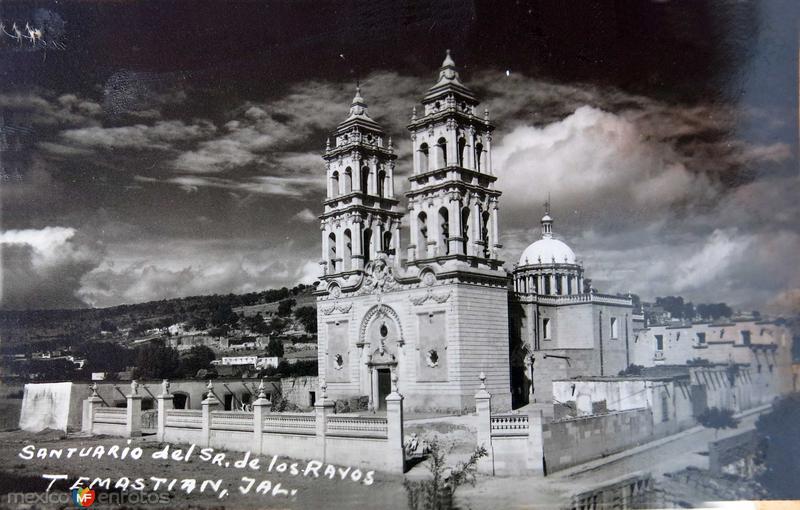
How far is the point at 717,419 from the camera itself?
48.5 feet

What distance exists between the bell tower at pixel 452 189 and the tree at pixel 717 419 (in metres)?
8.72

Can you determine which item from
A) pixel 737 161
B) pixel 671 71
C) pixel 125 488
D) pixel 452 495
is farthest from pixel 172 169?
pixel 737 161

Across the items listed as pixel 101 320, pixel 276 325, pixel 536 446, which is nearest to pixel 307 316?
pixel 276 325

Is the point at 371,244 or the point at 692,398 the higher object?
the point at 371,244

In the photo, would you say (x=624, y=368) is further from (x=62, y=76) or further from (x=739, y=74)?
(x=62, y=76)

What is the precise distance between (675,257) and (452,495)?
6902 millimetres

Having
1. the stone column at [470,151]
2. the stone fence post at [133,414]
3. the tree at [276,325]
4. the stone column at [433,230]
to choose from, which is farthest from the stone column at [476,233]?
the tree at [276,325]

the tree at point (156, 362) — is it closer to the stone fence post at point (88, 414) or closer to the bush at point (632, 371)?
the stone fence post at point (88, 414)

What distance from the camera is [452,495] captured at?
13422mm

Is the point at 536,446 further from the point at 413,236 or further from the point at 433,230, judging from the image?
the point at 413,236

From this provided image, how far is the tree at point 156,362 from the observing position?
880 inches

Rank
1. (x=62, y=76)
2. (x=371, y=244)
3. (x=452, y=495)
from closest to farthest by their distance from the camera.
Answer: (x=452, y=495) → (x=62, y=76) → (x=371, y=244)

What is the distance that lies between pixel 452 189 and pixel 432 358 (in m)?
5.11

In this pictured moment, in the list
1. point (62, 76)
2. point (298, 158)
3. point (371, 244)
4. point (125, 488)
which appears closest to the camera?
point (125, 488)
